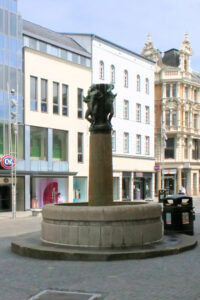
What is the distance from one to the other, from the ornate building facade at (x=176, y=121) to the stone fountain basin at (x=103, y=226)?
43.2 meters

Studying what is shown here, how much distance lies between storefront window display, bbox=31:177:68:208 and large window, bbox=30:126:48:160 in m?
1.82

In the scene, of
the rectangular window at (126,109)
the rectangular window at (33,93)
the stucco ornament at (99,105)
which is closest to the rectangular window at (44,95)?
the rectangular window at (33,93)

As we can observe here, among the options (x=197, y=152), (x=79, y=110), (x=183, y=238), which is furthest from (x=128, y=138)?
(x=183, y=238)

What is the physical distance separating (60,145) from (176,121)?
940 inches

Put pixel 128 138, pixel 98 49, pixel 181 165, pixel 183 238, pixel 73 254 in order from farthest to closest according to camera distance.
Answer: pixel 181 165 < pixel 128 138 < pixel 98 49 < pixel 183 238 < pixel 73 254

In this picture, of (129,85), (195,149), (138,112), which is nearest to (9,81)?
(129,85)

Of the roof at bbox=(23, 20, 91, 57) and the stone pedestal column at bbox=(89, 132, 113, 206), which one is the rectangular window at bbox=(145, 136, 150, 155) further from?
the stone pedestal column at bbox=(89, 132, 113, 206)

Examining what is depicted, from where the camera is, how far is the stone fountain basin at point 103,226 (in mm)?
10602

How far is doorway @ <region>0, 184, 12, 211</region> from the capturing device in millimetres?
31259

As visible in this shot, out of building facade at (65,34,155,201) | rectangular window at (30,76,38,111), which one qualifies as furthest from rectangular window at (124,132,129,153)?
rectangular window at (30,76,38,111)

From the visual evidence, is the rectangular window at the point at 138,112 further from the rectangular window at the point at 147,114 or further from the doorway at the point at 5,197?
the doorway at the point at 5,197

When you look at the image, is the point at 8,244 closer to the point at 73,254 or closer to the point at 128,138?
the point at 73,254

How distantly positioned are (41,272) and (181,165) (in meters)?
48.0

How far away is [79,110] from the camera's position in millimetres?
37219
